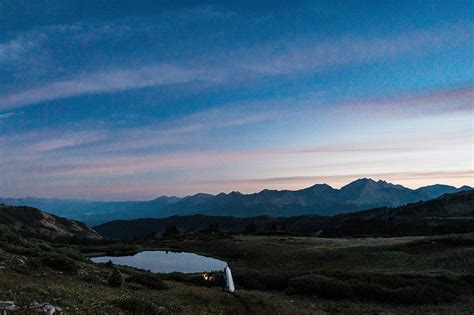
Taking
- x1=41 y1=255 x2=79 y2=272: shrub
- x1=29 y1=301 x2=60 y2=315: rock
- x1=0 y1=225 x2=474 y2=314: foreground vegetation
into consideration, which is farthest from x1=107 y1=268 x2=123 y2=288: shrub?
x1=29 y1=301 x2=60 y2=315: rock

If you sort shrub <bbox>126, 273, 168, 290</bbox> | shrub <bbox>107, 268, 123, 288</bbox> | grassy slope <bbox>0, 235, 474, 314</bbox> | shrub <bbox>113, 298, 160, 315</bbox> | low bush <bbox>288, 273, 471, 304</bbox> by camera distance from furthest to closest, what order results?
low bush <bbox>288, 273, 471, 304</bbox>
shrub <bbox>126, 273, 168, 290</bbox>
shrub <bbox>107, 268, 123, 288</bbox>
grassy slope <bbox>0, 235, 474, 314</bbox>
shrub <bbox>113, 298, 160, 315</bbox>

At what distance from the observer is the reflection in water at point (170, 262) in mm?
57750

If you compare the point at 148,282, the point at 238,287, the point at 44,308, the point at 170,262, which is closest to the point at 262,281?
the point at 238,287

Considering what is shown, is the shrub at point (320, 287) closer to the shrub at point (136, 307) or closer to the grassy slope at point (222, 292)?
the grassy slope at point (222, 292)

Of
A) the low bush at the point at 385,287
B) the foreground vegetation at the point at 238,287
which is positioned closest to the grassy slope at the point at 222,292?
the foreground vegetation at the point at 238,287

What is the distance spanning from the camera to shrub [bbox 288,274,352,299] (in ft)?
109

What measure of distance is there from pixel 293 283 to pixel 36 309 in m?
24.4

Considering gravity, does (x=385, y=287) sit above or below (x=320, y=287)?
above

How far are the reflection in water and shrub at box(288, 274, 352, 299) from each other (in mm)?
22243

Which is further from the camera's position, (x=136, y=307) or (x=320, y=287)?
(x=320, y=287)

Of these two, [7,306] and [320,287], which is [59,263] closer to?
[7,306]

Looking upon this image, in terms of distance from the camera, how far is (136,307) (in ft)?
67.5

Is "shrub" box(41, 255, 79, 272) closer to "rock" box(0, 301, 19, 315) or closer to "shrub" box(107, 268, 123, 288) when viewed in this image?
"shrub" box(107, 268, 123, 288)

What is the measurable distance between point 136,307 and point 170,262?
45.9m
